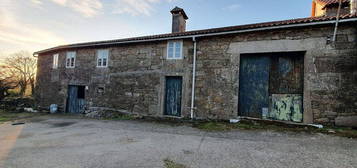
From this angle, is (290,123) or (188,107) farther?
(188,107)

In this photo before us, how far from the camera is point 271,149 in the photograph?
12.5 feet

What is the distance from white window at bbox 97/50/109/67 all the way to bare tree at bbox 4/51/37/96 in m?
15.9

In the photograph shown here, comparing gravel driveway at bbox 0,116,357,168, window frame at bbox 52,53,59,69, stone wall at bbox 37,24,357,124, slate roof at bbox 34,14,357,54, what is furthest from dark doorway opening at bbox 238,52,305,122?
window frame at bbox 52,53,59,69

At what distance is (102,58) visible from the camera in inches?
409

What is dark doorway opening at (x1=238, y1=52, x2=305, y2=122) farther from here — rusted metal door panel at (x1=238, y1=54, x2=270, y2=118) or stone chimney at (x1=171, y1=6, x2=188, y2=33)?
stone chimney at (x1=171, y1=6, x2=188, y2=33)

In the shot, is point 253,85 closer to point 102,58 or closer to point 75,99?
point 102,58

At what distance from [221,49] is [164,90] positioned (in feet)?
11.8

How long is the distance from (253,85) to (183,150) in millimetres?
4852

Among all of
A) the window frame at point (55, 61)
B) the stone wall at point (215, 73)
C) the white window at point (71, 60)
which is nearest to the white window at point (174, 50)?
the stone wall at point (215, 73)

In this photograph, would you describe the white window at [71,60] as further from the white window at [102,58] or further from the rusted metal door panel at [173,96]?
the rusted metal door panel at [173,96]

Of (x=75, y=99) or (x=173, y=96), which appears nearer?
(x=173, y=96)

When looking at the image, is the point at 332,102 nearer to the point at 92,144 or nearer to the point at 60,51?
the point at 92,144

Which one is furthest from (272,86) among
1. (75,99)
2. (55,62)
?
(55,62)

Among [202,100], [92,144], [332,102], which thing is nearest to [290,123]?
[332,102]
